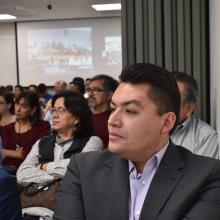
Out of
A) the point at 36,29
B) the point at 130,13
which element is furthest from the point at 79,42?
the point at 130,13

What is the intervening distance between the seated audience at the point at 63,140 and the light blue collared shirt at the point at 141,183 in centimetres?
135

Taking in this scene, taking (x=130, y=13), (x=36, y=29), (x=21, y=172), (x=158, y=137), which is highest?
(x=36, y=29)

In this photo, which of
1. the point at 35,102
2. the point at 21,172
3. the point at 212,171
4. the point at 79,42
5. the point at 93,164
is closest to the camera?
the point at 212,171

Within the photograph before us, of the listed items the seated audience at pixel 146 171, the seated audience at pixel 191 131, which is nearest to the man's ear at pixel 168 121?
the seated audience at pixel 146 171

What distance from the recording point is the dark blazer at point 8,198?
175cm

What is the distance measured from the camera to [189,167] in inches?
55.4

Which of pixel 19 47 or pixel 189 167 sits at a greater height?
pixel 19 47

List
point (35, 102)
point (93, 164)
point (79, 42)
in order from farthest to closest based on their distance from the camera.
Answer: point (79, 42), point (35, 102), point (93, 164)

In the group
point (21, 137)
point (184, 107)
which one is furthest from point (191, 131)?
point (21, 137)

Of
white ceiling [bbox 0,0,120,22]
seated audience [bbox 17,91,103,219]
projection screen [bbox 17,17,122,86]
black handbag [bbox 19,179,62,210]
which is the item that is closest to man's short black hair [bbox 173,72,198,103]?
seated audience [bbox 17,91,103,219]

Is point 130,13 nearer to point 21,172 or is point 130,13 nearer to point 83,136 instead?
point 83,136

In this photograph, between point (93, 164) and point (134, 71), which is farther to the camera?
point (93, 164)

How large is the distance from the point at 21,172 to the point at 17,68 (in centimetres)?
914

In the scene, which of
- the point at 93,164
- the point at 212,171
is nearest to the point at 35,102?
the point at 93,164
